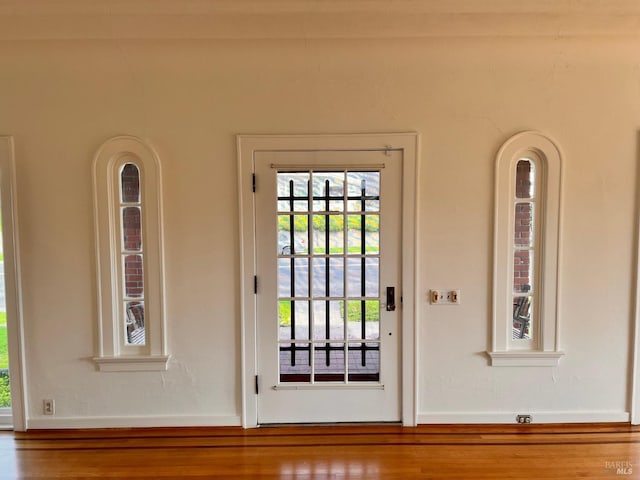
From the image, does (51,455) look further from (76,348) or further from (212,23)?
(212,23)

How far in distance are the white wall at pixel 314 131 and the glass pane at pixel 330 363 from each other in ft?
1.76

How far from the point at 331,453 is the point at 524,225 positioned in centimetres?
191

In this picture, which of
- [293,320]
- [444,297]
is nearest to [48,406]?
[293,320]

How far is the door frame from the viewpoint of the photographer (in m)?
2.29

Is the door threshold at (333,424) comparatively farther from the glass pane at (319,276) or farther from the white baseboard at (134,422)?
the glass pane at (319,276)

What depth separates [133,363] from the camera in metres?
2.36

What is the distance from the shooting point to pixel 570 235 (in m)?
2.33

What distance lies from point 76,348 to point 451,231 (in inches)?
102

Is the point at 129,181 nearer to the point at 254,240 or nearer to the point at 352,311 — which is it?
the point at 254,240

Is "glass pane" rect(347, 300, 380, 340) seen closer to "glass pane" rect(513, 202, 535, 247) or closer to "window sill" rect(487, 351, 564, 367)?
"window sill" rect(487, 351, 564, 367)

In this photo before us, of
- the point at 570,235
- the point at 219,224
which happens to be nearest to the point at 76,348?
the point at 219,224

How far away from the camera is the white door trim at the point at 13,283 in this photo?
226 cm

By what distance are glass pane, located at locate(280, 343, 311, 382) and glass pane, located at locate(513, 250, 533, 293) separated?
1.47m

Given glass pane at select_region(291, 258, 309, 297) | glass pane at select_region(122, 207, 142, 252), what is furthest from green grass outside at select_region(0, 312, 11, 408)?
glass pane at select_region(291, 258, 309, 297)
